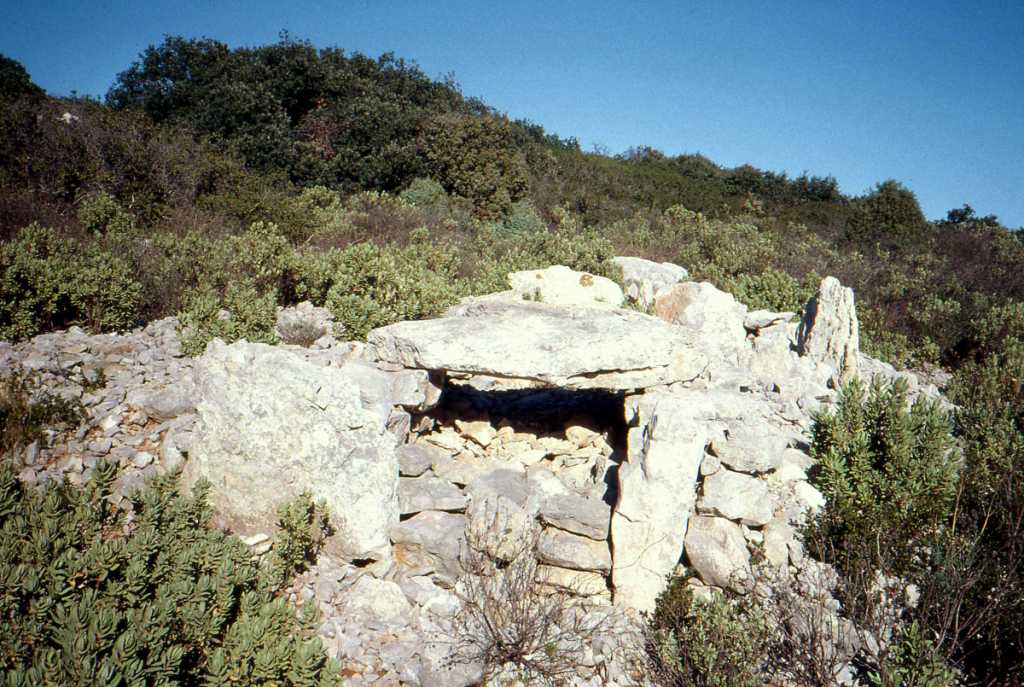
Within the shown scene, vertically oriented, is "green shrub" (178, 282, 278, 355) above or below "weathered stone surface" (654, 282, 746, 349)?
below

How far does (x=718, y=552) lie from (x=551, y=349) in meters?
2.39

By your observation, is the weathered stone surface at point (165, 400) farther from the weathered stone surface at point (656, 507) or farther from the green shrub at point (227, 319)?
the weathered stone surface at point (656, 507)

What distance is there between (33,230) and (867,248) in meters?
21.5

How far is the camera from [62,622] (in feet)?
9.89

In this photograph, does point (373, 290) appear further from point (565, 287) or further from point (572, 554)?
point (572, 554)

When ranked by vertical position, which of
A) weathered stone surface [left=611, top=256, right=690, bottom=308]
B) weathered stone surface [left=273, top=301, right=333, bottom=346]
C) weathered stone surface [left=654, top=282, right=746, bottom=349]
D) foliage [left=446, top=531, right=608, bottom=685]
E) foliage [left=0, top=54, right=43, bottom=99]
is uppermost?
foliage [left=0, top=54, right=43, bottom=99]

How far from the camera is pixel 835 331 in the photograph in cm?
790

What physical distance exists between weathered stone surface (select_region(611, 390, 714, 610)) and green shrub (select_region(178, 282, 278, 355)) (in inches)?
163

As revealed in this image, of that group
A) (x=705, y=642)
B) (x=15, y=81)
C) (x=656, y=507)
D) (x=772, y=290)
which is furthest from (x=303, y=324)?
(x=15, y=81)

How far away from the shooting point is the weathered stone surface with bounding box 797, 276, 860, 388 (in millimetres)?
7848

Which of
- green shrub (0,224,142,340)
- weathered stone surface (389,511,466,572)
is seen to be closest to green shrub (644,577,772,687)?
weathered stone surface (389,511,466,572)

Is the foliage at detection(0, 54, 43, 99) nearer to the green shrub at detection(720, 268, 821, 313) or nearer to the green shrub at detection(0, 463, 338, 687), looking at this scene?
the green shrub at detection(0, 463, 338, 687)

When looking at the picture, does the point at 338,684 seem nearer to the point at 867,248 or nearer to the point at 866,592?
the point at 866,592

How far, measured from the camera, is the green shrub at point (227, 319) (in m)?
6.24
